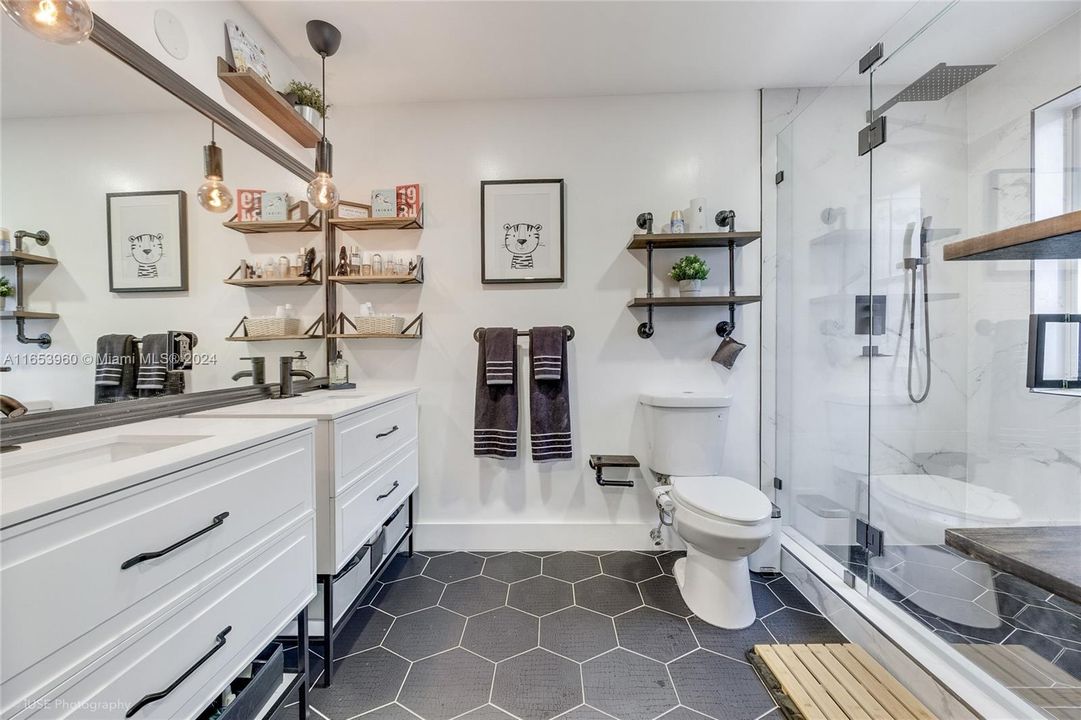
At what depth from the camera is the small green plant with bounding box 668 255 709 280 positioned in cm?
181

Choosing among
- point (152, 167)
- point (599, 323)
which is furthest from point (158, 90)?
point (599, 323)

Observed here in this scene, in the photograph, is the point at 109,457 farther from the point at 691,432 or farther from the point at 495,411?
the point at 691,432

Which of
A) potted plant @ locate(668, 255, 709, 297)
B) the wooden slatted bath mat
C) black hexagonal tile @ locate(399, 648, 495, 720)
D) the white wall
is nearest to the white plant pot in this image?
potted plant @ locate(668, 255, 709, 297)

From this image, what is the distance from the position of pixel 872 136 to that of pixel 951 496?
1.54 metres

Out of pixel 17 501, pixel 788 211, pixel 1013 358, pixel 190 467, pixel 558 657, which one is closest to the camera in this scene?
pixel 17 501

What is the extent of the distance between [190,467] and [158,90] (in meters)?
1.20

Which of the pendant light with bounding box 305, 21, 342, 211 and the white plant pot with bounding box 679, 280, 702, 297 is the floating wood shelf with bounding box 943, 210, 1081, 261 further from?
the pendant light with bounding box 305, 21, 342, 211

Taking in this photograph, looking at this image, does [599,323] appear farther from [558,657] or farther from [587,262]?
[558,657]

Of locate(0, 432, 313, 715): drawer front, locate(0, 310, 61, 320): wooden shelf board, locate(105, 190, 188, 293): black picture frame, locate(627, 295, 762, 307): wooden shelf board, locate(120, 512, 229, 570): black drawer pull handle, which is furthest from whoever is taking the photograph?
locate(627, 295, 762, 307): wooden shelf board

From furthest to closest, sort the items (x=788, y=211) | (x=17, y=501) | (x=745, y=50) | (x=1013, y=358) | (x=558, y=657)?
1. (x=788, y=211)
2. (x=745, y=50)
3. (x=1013, y=358)
4. (x=558, y=657)
5. (x=17, y=501)

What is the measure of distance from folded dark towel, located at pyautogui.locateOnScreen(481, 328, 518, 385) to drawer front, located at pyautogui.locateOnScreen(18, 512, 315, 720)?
99cm

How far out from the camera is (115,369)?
3.36 ft

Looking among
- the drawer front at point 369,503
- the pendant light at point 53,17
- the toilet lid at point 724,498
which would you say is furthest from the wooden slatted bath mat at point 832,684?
the pendant light at point 53,17

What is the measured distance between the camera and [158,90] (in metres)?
1.13
